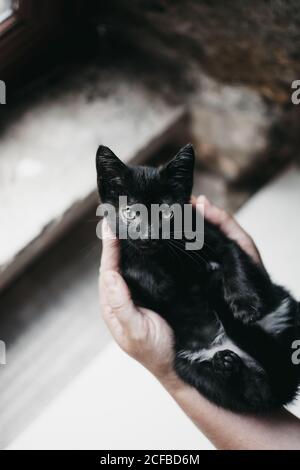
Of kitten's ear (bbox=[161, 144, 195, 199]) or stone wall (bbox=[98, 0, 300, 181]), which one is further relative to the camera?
stone wall (bbox=[98, 0, 300, 181])

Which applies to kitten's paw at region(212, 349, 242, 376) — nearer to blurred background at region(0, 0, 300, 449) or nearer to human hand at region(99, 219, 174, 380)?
human hand at region(99, 219, 174, 380)

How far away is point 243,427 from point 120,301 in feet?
1.36

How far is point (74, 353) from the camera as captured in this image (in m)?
1.67

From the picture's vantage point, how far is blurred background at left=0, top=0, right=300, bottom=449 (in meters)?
1.45

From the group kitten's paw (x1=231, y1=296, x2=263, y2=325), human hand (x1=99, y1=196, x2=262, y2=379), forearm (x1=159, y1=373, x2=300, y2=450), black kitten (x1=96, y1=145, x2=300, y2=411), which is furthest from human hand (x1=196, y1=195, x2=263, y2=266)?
forearm (x1=159, y1=373, x2=300, y2=450)

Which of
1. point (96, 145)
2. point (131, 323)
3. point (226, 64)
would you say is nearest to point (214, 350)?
point (131, 323)

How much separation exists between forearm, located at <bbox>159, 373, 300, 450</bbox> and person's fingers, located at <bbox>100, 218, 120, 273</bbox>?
0.37 metres

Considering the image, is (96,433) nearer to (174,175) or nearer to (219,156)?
(174,175)

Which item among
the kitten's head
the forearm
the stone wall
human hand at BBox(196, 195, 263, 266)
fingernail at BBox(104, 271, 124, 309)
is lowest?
the forearm

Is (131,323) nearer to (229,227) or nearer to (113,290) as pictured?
(113,290)

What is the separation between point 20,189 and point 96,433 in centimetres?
75

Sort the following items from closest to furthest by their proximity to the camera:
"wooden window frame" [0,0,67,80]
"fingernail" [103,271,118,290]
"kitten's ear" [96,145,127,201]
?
"kitten's ear" [96,145,127,201], "fingernail" [103,271,118,290], "wooden window frame" [0,0,67,80]

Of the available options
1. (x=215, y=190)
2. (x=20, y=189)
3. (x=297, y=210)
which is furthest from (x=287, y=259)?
(x=20, y=189)

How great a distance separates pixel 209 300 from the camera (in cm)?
131
